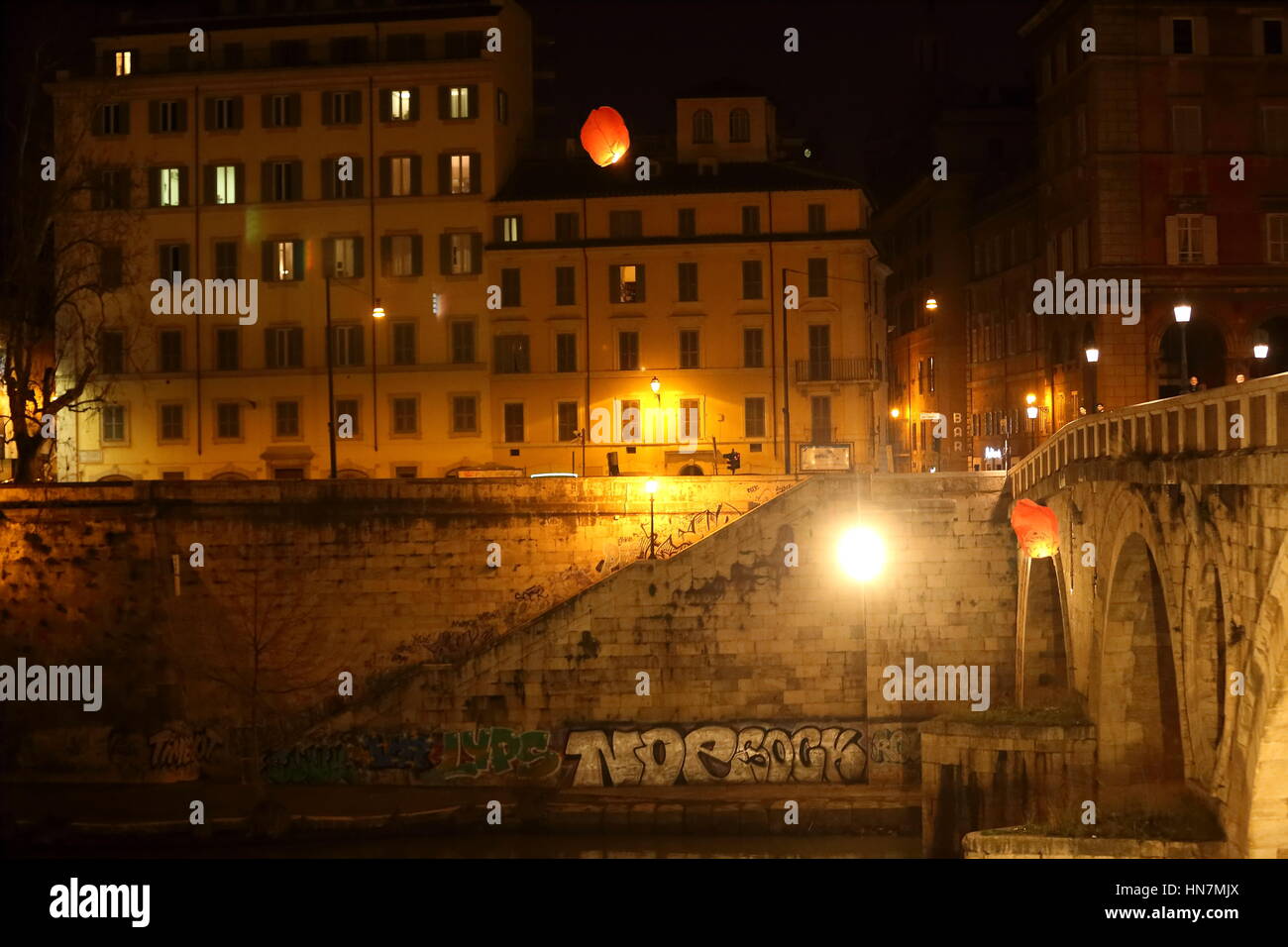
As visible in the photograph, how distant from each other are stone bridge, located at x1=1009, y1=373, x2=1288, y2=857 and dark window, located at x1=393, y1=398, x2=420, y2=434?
1024 inches

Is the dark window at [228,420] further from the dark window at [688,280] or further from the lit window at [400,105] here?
the dark window at [688,280]

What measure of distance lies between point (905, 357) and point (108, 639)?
5475cm

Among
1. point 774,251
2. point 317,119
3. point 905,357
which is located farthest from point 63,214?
point 905,357

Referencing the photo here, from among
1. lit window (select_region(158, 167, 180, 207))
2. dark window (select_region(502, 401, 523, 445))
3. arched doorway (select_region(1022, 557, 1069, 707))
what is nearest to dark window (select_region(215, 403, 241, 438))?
lit window (select_region(158, 167, 180, 207))

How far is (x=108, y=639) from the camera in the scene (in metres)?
47.1

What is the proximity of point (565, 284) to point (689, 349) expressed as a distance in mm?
5091

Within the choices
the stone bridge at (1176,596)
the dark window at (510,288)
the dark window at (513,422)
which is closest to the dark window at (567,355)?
the dark window at (513,422)

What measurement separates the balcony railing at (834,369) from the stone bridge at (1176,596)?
704 inches

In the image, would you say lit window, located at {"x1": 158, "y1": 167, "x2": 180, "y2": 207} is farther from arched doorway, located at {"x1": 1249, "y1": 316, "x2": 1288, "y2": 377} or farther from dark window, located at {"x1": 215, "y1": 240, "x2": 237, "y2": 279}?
arched doorway, located at {"x1": 1249, "y1": 316, "x2": 1288, "y2": 377}

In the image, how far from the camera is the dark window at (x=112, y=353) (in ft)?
195

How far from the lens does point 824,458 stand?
51094 millimetres
